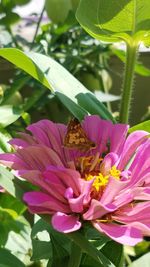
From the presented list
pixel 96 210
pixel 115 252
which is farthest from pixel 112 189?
pixel 115 252

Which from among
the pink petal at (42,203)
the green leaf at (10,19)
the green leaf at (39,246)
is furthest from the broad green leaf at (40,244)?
the green leaf at (10,19)

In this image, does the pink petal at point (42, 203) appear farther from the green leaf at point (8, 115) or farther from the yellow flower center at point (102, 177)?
the green leaf at point (8, 115)

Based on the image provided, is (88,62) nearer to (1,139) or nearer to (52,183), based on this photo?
(1,139)

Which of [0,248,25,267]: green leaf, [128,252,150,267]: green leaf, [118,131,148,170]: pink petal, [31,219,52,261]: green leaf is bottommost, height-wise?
[128,252,150,267]: green leaf

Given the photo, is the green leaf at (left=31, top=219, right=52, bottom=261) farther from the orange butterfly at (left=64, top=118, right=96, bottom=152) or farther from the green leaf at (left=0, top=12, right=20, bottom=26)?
the green leaf at (left=0, top=12, right=20, bottom=26)

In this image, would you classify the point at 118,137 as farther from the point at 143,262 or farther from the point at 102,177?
the point at 143,262

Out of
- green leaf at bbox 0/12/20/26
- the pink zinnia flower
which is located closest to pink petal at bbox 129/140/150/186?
the pink zinnia flower
